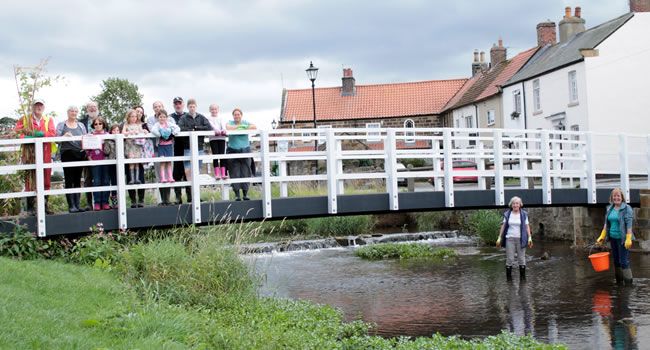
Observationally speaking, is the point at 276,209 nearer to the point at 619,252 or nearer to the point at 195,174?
the point at 195,174

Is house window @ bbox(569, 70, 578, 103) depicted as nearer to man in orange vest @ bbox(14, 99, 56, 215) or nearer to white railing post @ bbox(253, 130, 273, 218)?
white railing post @ bbox(253, 130, 273, 218)

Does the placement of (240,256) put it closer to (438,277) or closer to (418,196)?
(418,196)

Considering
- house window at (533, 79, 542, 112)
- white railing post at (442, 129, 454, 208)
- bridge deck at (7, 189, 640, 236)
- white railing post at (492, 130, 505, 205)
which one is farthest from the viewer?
house window at (533, 79, 542, 112)

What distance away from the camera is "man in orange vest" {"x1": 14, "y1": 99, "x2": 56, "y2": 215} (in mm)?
9672

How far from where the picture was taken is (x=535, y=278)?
13359 millimetres

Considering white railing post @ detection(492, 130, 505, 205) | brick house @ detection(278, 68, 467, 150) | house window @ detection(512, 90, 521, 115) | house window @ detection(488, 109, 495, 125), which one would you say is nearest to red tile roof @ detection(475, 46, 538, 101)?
house window @ detection(488, 109, 495, 125)

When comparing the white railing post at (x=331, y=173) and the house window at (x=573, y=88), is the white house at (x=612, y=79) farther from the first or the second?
the white railing post at (x=331, y=173)

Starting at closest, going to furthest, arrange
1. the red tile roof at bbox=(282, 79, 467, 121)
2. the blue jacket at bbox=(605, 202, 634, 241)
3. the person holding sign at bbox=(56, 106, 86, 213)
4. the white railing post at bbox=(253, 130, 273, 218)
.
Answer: the person holding sign at bbox=(56, 106, 86, 213) < the white railing post at bbox=(253, 130, 273, 218) < the blue jacket at bbox=(605, 202, 634, 241) < the red tile roof at bbox=(282, 79, 467, 121)

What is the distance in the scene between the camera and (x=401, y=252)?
17.6 meters

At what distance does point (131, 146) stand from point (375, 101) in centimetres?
3698

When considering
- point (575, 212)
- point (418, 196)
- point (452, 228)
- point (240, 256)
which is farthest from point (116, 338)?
point (452, 228)

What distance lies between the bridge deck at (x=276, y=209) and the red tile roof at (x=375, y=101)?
3202 cm

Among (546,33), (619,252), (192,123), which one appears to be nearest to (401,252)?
(619,252)

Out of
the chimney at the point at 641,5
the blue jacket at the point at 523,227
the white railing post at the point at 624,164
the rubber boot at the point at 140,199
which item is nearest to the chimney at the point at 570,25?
the chimney at the point at 641,5
